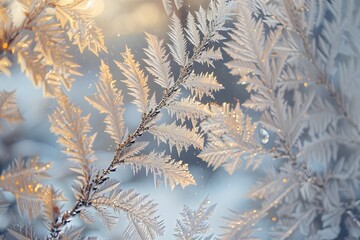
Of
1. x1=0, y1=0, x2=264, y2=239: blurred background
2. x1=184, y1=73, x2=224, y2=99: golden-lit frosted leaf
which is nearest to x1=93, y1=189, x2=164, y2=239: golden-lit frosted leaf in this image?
x1=0, y1=0, x2=264, y2=239: blurred background

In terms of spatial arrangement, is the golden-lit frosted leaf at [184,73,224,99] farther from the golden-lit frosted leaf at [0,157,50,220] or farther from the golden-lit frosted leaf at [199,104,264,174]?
the golden-lit frosted leaf at [0,157,50,220]

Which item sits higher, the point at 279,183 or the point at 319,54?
the point at 319,54

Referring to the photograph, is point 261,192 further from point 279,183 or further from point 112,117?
point 112,117

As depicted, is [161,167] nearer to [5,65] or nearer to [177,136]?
[177,136]

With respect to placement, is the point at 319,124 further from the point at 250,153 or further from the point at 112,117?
the point at 112,117

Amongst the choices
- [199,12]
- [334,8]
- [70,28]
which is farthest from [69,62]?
[334,8]

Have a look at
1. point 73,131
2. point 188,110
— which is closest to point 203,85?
point 188,110

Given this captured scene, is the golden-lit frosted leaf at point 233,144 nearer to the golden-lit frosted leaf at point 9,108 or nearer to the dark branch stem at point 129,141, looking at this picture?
the dark branch stem at point 129,141
